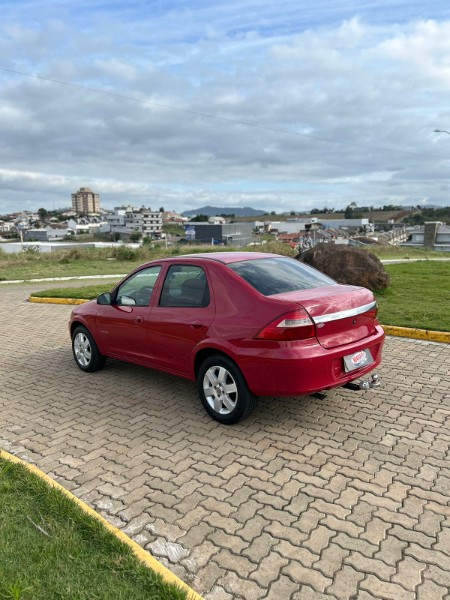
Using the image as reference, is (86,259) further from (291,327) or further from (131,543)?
(131,543)

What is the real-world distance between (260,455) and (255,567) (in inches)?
49.7

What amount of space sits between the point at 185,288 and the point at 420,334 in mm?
4492

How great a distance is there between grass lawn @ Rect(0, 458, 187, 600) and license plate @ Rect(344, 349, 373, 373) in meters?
2.38

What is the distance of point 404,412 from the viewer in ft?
15.3

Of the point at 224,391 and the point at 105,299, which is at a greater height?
the point at 105,299

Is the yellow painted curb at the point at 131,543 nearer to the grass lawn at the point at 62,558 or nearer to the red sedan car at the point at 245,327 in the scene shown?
the grass lawn at the point at 62,558

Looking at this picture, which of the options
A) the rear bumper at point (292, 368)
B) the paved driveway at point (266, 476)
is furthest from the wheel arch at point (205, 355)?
the paved driveway at point (266, 476)

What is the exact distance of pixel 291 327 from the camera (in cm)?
393

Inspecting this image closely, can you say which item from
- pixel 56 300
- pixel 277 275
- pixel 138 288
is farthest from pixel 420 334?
pixel 56 300

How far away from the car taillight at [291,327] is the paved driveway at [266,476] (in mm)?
932

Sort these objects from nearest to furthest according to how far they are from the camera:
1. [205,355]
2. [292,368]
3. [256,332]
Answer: [292,368] → [256,332] → [205,355]

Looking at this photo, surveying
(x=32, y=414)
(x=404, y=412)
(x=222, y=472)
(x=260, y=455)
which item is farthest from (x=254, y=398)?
(x=32, y=414)

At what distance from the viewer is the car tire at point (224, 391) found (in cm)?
420

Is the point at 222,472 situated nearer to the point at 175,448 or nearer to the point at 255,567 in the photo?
the point at 175,448
